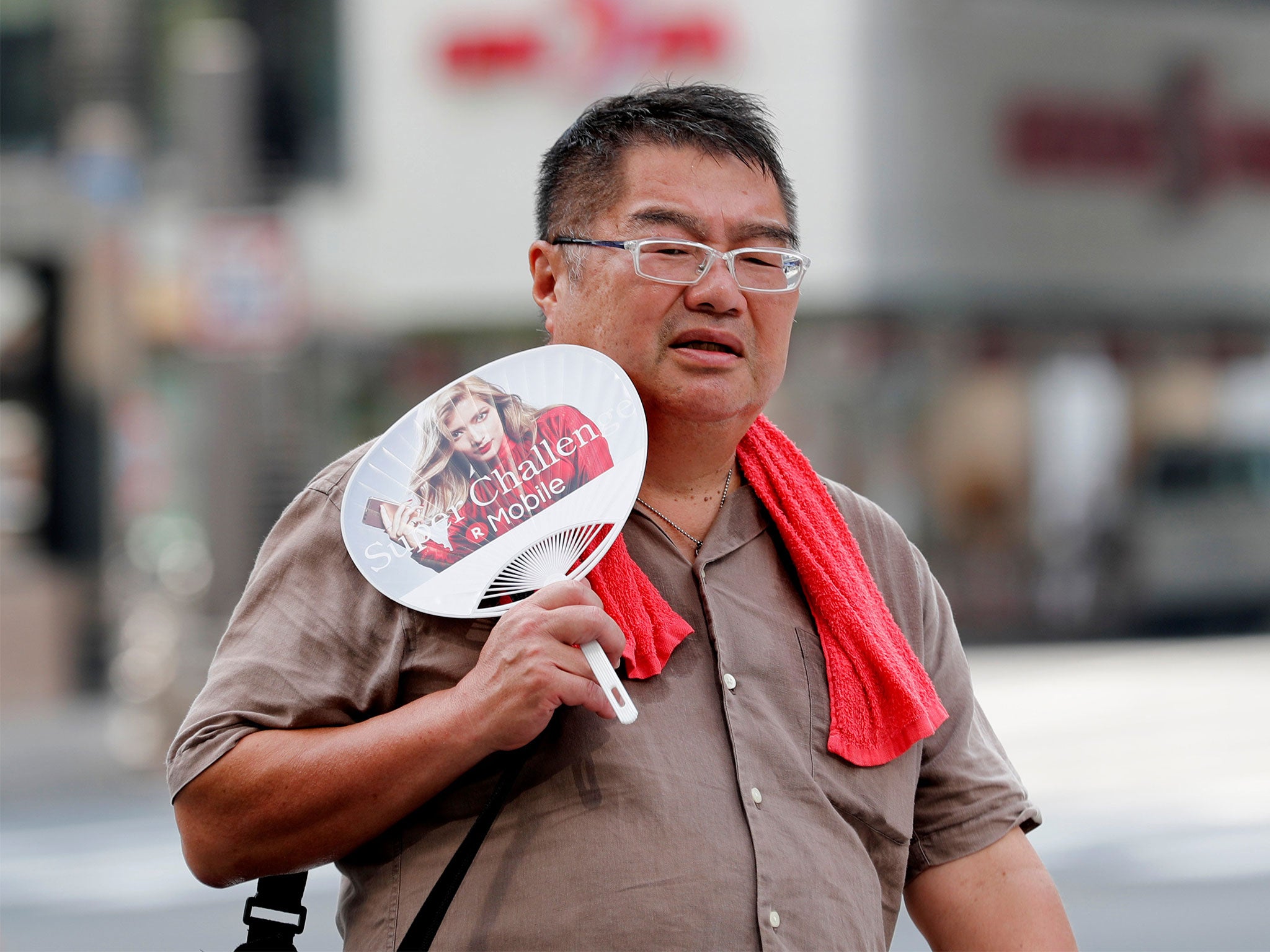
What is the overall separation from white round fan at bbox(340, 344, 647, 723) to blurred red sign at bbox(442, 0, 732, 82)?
1410 cm

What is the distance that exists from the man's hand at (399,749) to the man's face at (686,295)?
0.35m

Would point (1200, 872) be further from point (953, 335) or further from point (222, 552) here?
point (953, 335)

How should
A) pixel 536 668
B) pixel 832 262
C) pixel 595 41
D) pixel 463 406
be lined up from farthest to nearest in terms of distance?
pixel 595 41, pixel 832 262, pixel 463 406, pixel 536 668

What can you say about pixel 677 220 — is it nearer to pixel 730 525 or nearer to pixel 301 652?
pixel 730 525

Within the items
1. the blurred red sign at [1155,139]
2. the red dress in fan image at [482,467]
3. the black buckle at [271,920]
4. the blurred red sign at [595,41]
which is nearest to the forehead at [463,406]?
the red dress in fan image at [482,467]

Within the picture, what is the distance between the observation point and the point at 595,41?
51.8 ft

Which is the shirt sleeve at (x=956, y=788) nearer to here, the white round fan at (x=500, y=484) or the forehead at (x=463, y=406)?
the white round fan at (x=500, y=484)

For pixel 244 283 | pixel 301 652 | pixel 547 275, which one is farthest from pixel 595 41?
pixel 301 652

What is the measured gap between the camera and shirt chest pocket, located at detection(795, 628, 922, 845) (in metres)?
1.97

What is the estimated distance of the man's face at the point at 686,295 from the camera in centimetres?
200

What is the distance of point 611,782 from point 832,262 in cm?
1357

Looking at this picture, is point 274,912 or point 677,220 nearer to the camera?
point 274,912

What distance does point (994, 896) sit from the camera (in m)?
2.12

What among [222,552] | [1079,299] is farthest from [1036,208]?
[222,552]
